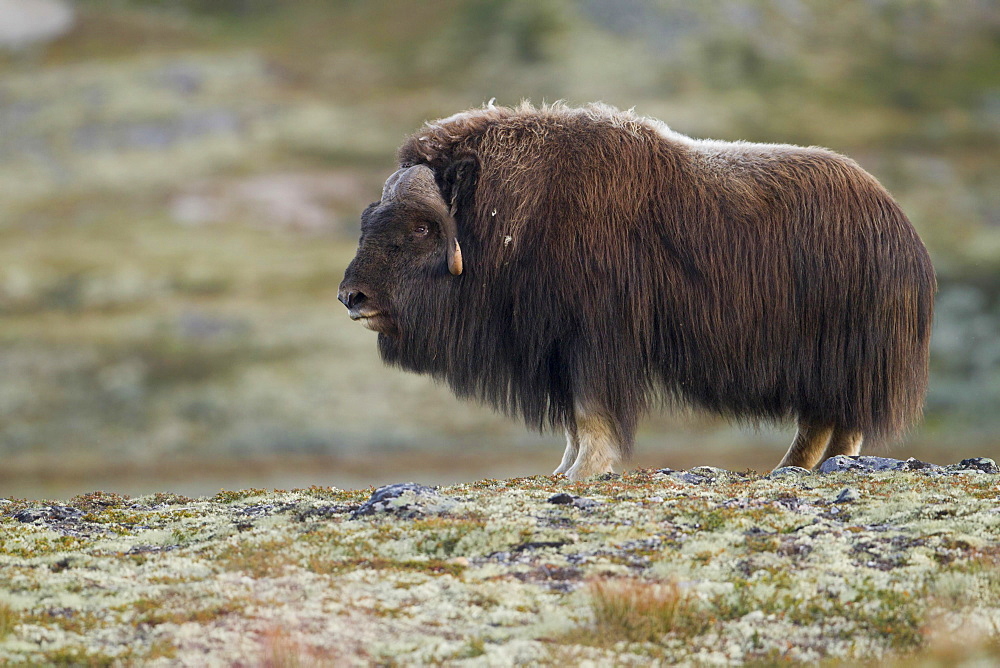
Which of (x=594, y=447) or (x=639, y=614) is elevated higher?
(x=594, y=447)

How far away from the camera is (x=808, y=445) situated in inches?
340

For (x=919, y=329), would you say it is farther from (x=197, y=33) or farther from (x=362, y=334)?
(x=197, y=33)

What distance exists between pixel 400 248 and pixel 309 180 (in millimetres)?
62573

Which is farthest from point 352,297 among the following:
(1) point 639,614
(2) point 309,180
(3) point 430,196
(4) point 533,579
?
(2) point 309,180

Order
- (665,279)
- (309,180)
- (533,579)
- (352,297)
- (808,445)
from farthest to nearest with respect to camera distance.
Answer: (309,180)
(808,445)
(352,297)
(665,279)
(533,579)

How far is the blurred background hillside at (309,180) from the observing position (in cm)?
5059

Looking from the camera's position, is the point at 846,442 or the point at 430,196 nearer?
the point at 430,196

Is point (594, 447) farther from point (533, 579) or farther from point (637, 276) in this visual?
point (533, 579)

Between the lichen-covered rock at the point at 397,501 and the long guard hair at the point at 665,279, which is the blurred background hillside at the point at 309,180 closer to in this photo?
the long guard hair at the point at 665,279

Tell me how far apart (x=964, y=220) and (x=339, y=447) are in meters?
35.5

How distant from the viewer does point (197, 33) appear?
9094 cm

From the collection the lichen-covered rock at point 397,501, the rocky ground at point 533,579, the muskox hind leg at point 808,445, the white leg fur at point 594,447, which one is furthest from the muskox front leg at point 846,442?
the lichen-covered rock at point 397,501

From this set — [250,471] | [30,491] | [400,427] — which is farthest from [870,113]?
[30,491]

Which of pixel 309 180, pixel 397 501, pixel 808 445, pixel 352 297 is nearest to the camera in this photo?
pixel 397 501
